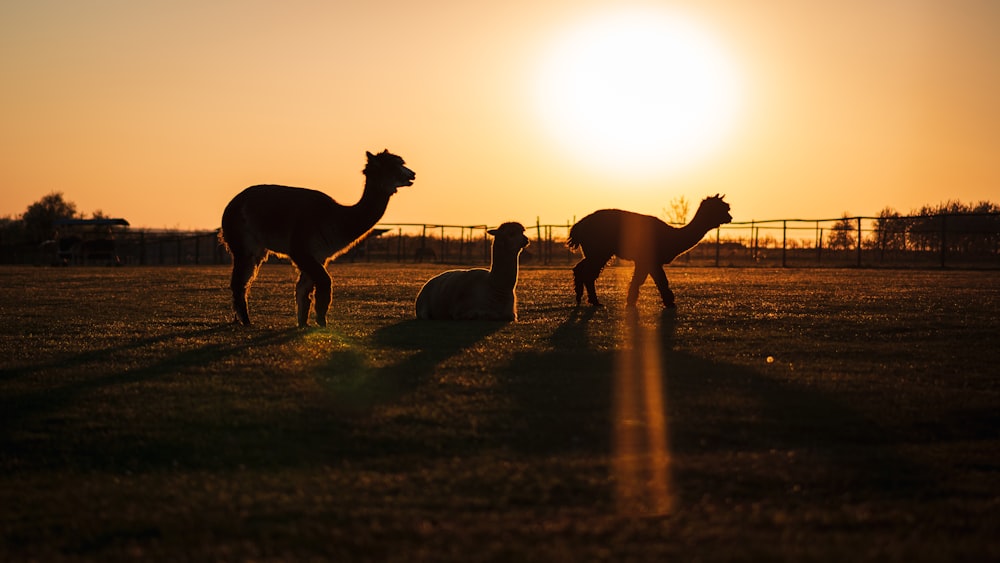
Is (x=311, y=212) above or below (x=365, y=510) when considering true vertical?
above

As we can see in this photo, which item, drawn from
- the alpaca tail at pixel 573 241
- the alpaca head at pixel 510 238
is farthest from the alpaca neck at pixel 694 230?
the alpaca head at pixel 510 238

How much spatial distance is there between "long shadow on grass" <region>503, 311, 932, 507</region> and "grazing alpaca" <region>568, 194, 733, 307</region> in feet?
23.3

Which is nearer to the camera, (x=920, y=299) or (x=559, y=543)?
(x=559, y=543)

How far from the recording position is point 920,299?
60.2 ft

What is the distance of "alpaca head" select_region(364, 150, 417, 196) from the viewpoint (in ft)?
40.7

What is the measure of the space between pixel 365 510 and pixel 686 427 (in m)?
2.38

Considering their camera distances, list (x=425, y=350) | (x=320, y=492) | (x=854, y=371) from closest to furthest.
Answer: (x=320, y=492)
(x=854, y=371)
(x=425, y=350)

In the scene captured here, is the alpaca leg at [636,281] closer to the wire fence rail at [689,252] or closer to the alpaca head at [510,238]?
the alpaca head at [510,238]

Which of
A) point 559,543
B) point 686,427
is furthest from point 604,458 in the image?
point 559,543

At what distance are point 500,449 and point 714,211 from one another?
12240mm

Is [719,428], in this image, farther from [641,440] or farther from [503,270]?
[503,270]

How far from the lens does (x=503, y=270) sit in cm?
1335

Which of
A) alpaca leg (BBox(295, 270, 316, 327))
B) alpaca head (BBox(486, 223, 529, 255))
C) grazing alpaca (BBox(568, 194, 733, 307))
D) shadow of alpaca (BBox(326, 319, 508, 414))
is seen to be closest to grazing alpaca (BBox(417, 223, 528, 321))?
alpaca head (BBox(486, 223, 529, 255))

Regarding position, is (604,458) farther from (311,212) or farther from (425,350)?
(311,212)
